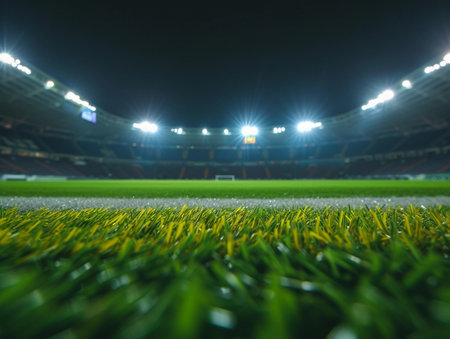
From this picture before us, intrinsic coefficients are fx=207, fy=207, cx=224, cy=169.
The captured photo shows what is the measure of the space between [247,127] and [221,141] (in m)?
5.90

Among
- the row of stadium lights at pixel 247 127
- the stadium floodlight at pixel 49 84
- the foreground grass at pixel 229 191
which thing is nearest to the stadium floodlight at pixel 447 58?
the row of stadium lights at pixel 247 127

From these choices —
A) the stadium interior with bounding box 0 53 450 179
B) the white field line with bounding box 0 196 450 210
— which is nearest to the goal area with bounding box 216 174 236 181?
the stadium interior with bounding box 0 53 450 179

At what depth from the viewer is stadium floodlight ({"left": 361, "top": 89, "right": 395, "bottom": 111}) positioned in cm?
2123

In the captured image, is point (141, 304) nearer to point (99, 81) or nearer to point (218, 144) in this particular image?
point (99, 81)

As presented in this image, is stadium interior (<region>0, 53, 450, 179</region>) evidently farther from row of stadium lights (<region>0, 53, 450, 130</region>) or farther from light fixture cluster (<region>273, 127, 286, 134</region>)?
light fixture cluster (<region>273, 127, 286, 134</region>)

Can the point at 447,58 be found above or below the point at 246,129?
below

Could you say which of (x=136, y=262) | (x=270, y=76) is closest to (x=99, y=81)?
(x=270, y=76)

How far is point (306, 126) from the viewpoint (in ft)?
112

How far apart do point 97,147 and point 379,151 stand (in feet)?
143

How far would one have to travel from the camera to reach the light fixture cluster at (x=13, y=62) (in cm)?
1584

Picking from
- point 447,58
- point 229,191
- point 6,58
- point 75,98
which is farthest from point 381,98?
point 6,58

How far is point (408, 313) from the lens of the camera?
28cm

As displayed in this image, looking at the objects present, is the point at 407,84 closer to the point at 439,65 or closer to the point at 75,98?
the point at 439,65

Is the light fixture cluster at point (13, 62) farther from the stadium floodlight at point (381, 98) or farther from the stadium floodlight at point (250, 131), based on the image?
the stadium floodlight at point (381, 98)
